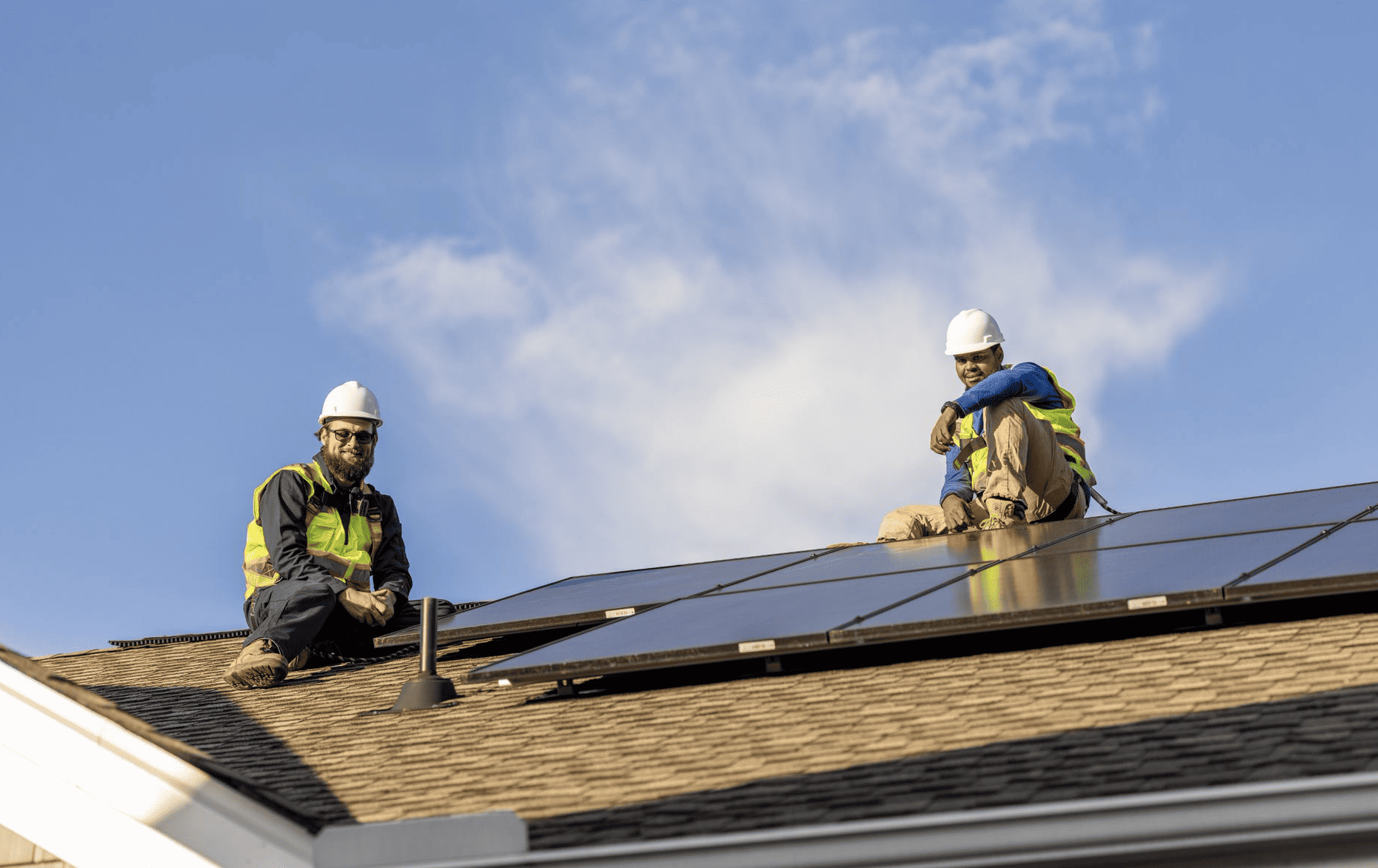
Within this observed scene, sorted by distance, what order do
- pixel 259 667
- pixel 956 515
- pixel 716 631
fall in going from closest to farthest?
pixel 716 631 → pixel 259 667 → pixel 956 515

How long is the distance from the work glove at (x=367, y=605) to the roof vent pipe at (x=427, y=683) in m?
1.93

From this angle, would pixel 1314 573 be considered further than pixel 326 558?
No

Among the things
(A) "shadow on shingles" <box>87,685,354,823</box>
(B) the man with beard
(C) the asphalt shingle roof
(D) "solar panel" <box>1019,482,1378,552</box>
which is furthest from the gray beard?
(D) "solar panel" <box>1019,482,1378,552</box>

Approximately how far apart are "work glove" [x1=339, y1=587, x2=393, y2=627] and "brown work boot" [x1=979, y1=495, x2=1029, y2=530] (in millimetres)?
4279

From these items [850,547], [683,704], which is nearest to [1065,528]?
[850,547]

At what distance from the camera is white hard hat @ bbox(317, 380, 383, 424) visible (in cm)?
1012

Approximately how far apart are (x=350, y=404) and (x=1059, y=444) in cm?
524

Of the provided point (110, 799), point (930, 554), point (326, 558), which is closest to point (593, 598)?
point (326, 558)

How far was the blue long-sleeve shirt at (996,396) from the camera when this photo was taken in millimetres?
9828

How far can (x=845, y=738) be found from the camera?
5.98m

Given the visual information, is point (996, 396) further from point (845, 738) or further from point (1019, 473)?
point (845, 738)

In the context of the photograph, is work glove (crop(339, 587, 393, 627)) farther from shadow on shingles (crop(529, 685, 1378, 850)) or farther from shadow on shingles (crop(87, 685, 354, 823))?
shadow on shingles (crop(529, 685, 1378, 850))

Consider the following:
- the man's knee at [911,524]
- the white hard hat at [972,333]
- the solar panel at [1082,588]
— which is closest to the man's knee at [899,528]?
the man's knee at [911,524]

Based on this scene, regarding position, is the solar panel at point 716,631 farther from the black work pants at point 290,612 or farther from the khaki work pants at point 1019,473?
the black work pants at point 290,612
